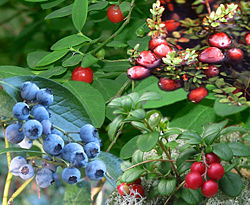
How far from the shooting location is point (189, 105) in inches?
30.1

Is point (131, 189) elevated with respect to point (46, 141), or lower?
lower

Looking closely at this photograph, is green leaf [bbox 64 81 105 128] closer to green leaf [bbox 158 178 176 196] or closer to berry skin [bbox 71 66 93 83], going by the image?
berry skin [bbox 71 66 93 83]

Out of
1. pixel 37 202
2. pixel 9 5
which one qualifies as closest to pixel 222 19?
pixel 37 202

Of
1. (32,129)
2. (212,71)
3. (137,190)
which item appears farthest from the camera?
(212,71)

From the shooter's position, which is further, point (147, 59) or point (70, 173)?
point (147, 59)

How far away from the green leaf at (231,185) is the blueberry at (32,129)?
8.8 inches

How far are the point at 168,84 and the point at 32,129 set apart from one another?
28 centimetres

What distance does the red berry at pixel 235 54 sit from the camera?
0.68m

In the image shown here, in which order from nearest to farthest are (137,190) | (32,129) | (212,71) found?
1. (32,129)
2. (137,190)
3. (212,71)

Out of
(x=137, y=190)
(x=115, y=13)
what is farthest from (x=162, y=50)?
(x=137, y=190)

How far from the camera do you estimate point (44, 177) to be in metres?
0.53

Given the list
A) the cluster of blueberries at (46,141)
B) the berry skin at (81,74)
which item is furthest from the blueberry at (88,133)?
the berry skin at (81,74)

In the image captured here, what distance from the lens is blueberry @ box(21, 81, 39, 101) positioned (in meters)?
0.52

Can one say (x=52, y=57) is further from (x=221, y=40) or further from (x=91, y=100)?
(x=221, y=40)
